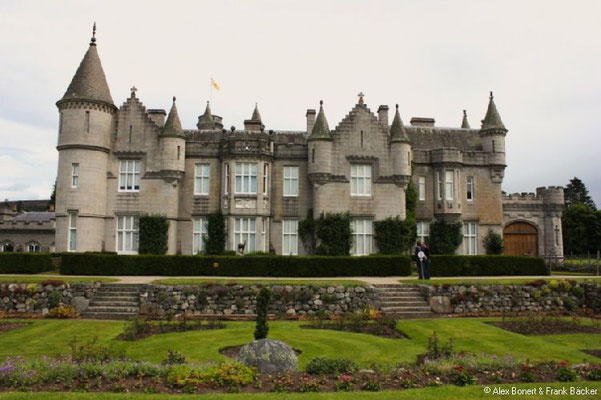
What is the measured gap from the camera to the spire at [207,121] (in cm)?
4572

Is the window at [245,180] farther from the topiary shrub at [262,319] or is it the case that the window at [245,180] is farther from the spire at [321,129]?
the topiary shrub at [262,319]

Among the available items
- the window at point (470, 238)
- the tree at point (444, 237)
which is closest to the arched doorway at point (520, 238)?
the window at point (470, 238)

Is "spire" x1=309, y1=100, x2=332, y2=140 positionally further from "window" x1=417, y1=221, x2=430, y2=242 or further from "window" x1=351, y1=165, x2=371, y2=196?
"window" x1=417, y1=221, x2=430, y2=242

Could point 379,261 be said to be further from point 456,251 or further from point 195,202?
point 195,202

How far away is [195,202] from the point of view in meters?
35.5

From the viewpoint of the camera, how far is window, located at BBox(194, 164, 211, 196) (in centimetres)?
3581

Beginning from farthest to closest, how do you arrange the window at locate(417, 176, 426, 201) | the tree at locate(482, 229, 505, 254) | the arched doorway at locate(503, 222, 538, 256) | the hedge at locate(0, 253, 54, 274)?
the arched doorway at locate(503, 222, 538, 256), the window at locate(417, 176, 426, 201), the tree at locate(482, 229, 505, 254), the hedge at locate(0, 253, 54, 274)

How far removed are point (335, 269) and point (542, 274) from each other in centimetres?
1401

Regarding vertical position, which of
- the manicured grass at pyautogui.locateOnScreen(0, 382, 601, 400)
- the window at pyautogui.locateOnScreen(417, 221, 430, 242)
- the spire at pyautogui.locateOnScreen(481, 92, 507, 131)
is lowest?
the manicured grass at pyautogui.locateOnScreen(0, 382, 601, 400)

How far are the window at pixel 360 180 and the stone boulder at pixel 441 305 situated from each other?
1544 cm

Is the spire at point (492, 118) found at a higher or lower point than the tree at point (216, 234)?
higher

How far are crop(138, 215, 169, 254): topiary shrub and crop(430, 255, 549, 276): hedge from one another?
19.5 m

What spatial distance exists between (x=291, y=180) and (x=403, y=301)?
1722 cm

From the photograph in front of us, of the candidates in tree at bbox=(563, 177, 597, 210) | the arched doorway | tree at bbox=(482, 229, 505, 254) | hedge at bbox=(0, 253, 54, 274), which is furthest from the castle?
tree at bbox=(563, 177, 597, 210)
